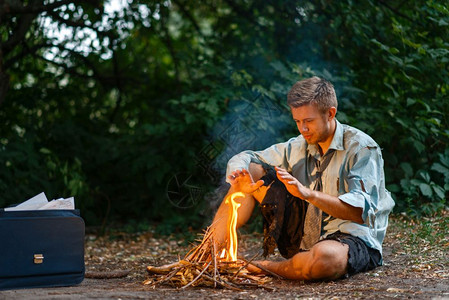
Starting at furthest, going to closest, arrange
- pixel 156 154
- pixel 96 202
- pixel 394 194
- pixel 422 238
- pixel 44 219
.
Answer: pixel 96 202, pixel 156 154, pixel 394 194, pixel 422 238, pixel 44 219

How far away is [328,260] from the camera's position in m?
3.19

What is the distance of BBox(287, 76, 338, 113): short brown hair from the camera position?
3428mm

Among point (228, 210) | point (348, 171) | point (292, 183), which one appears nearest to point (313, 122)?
point (348, 171)

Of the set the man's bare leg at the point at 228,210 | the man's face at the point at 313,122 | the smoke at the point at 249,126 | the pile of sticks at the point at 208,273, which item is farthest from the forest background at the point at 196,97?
the man's face at the point at 313,122

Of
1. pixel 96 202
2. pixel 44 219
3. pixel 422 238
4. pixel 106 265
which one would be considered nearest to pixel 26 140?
pixel 96 202

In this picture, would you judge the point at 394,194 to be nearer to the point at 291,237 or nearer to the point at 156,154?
the point at 291,237

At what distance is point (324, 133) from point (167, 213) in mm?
3620

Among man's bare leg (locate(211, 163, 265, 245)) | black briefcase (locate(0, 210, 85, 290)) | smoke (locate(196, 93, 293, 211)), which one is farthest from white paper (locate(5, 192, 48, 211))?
smoke (locate(196, 93, 293, 211))

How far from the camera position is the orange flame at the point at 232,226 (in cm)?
352

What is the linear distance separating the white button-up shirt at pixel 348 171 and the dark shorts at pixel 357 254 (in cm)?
4

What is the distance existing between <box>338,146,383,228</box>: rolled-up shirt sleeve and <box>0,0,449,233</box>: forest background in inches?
71.1

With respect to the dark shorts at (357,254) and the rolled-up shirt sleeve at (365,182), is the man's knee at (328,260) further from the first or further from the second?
the rolled-up shirt sleeve at (365,182)

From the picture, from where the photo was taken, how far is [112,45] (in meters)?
7.36

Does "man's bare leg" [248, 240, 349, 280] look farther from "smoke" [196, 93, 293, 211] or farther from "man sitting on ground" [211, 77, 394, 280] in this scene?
"smoke" [196, 93, 293, 211]
